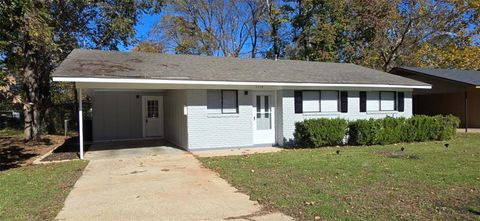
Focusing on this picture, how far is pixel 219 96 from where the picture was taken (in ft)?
44.8

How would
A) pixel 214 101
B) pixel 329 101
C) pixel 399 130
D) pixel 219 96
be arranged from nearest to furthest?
pixel 214 101 → pixel 219 96 → pixel 399 130 → pixel 329 101

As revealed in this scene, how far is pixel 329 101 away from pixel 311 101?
86 cm

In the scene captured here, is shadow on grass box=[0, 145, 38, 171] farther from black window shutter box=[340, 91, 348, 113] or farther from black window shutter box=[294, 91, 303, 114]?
black window shutter box=[340, 91, 348, 113]

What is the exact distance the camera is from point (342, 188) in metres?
6.97

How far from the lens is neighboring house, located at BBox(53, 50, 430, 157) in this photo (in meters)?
12.5

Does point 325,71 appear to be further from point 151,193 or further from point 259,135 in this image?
point 151,193

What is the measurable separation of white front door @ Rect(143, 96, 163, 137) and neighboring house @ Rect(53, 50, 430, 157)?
0.05 metres

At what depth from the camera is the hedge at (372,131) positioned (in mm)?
13719

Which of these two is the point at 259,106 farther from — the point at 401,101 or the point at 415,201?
the point at 415,201

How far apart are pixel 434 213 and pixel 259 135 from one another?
9.40m

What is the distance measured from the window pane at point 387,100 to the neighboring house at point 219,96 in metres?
0.04

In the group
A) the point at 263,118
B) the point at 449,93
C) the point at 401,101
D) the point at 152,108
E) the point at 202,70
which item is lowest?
the point at 263,118

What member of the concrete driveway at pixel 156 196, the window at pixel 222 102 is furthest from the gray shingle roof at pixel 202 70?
the concrete driveway at pixel 156 196

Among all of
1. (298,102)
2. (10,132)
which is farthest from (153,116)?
→ (10,132)
